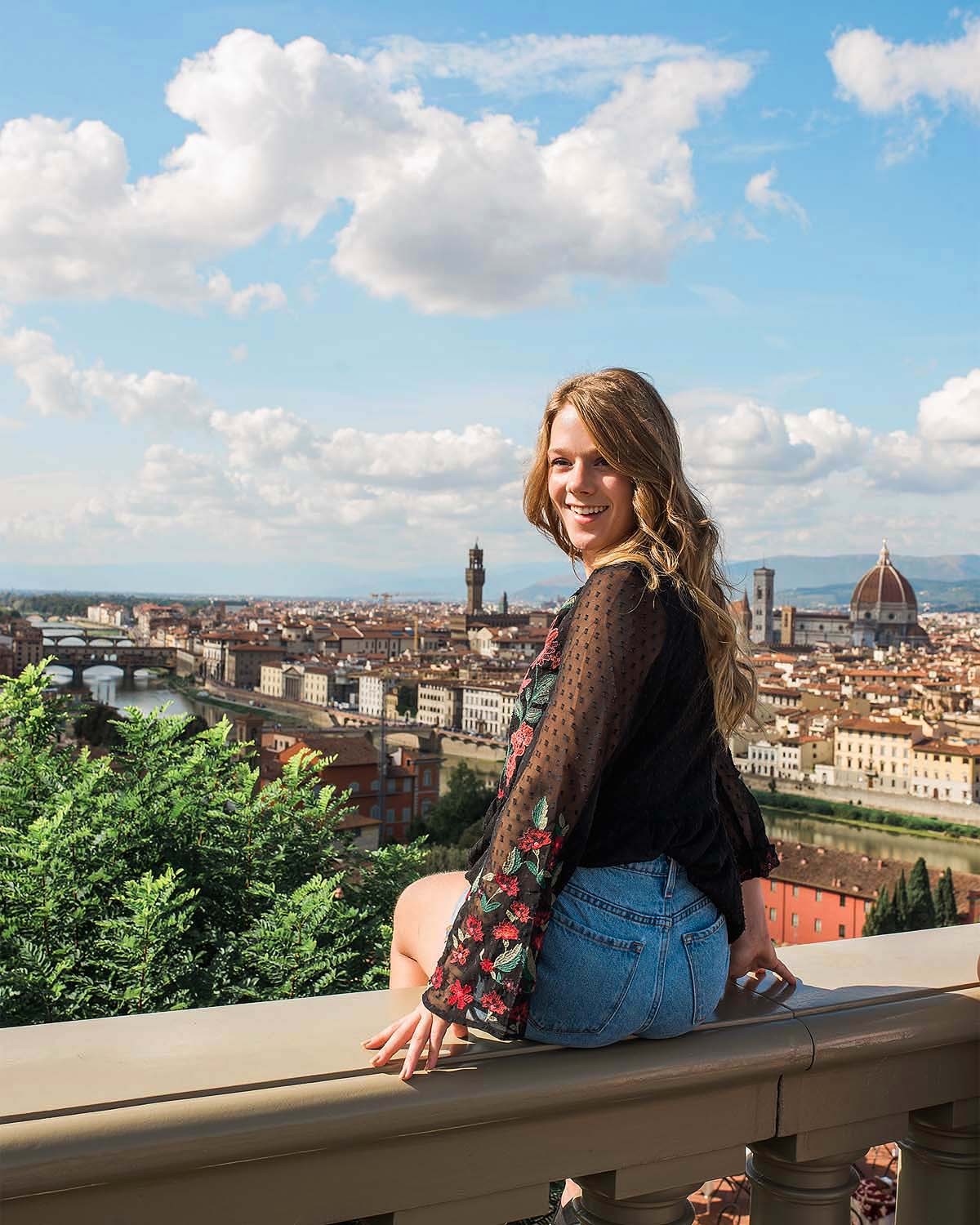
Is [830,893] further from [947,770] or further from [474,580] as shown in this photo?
[474,580]

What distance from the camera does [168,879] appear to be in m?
1.30

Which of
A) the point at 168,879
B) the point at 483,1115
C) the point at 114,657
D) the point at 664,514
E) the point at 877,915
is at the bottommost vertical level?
the point at 877,915

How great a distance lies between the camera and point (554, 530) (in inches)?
26.9

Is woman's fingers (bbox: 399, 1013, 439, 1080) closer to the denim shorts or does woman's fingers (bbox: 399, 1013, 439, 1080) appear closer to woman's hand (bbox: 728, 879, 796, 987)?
the denim shorts

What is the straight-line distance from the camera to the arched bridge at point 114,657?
28.7 m

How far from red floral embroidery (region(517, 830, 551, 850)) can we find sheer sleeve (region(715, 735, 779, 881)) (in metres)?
0.19

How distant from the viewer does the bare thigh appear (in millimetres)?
563

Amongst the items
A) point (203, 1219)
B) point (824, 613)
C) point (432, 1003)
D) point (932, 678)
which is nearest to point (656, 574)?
point (432, 1003)

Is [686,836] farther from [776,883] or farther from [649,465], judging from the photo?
[776,883]

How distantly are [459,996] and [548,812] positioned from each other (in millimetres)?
90

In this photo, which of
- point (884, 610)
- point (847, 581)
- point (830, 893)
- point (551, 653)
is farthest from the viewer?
point (847, 581)

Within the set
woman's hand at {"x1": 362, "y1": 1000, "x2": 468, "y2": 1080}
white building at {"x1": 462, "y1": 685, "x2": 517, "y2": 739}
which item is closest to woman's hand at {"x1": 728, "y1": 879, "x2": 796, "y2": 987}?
woman's hand at {"x1": 362, "y1": 1000, "x2": 468, "y2": 1080}

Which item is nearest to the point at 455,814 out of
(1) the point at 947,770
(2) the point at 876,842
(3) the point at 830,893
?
(3) the point at 830,893

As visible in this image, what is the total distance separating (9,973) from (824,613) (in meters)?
49.2
